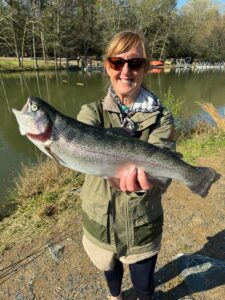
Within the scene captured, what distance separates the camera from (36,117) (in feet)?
7.80

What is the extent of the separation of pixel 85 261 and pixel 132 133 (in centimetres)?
264

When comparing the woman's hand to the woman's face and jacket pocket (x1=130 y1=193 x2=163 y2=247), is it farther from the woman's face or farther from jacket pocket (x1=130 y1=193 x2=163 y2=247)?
the woman's face

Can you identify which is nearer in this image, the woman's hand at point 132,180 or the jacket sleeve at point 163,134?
the woman's hand at point 132,180

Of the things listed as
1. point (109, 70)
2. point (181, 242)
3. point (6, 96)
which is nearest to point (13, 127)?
point (6, 96)

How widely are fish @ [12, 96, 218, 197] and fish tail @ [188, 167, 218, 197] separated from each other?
23 cm

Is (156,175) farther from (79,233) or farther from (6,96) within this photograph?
(6,96)

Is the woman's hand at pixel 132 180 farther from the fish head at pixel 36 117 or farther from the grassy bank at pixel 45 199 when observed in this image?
the grassy bank at pixel 45 199

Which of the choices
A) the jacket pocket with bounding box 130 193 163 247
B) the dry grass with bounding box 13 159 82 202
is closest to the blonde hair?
the jacket pocket with bounding box 130 193 163 247

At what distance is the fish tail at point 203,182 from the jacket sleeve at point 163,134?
33cm

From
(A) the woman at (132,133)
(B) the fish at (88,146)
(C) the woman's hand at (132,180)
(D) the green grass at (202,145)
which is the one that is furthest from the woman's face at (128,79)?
(D) the green grass at (202,145)

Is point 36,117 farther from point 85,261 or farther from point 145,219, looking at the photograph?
point 85,261

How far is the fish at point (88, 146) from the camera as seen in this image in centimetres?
239

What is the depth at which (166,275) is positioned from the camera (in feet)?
14.4

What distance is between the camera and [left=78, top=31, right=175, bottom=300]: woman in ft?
8.97
